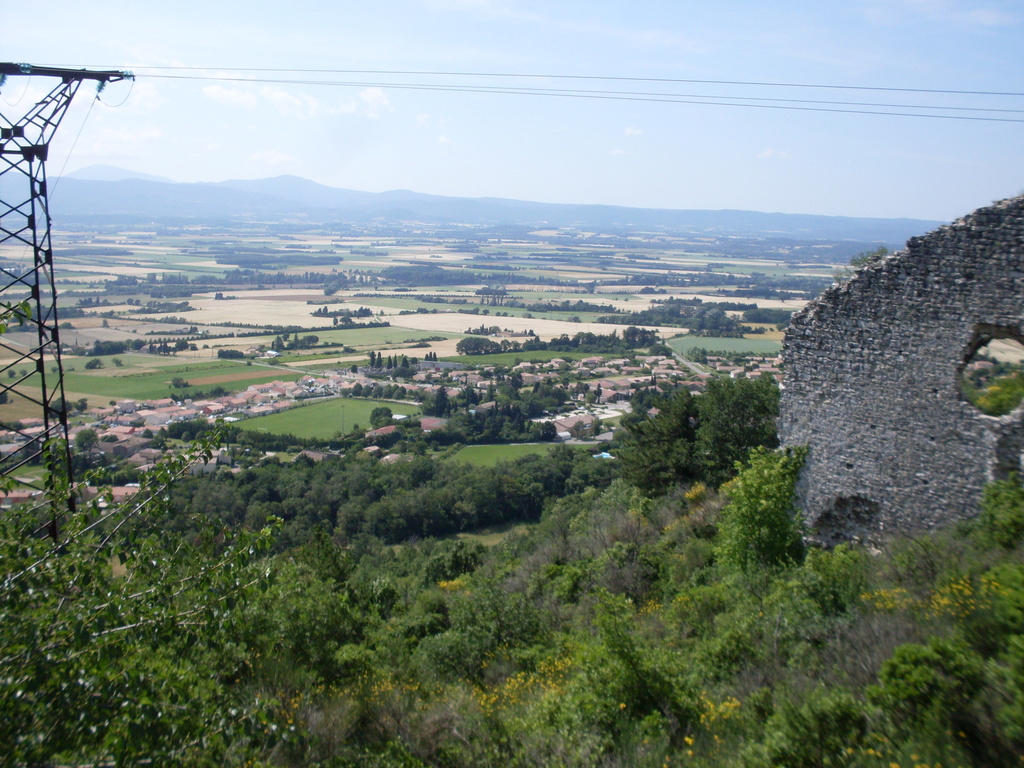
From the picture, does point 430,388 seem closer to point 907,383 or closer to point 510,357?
point 510,357

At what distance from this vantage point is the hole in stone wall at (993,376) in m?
8.10

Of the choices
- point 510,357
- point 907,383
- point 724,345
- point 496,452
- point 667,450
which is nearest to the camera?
point 907,383

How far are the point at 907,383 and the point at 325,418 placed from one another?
32.1 metres

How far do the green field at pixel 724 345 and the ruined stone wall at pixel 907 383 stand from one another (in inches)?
1480

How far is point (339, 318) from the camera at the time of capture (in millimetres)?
68000

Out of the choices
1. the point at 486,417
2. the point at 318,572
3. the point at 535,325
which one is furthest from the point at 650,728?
the point at 535,325

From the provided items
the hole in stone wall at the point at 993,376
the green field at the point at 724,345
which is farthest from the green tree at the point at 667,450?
the green field at the point at 724,345

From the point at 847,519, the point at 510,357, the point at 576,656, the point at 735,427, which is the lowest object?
the point at 510,357

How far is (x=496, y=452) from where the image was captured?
35.2 m

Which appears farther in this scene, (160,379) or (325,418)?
(160,379)

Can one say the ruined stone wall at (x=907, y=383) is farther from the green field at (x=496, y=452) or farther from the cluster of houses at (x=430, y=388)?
the green field at (x=496, y=452)

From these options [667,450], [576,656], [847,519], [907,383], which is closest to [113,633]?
[576,656]

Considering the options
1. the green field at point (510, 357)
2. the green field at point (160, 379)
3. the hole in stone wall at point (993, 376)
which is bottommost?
the green field at point (510, 357)

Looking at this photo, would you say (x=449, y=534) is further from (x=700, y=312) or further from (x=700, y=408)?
(x=700, y=312)
